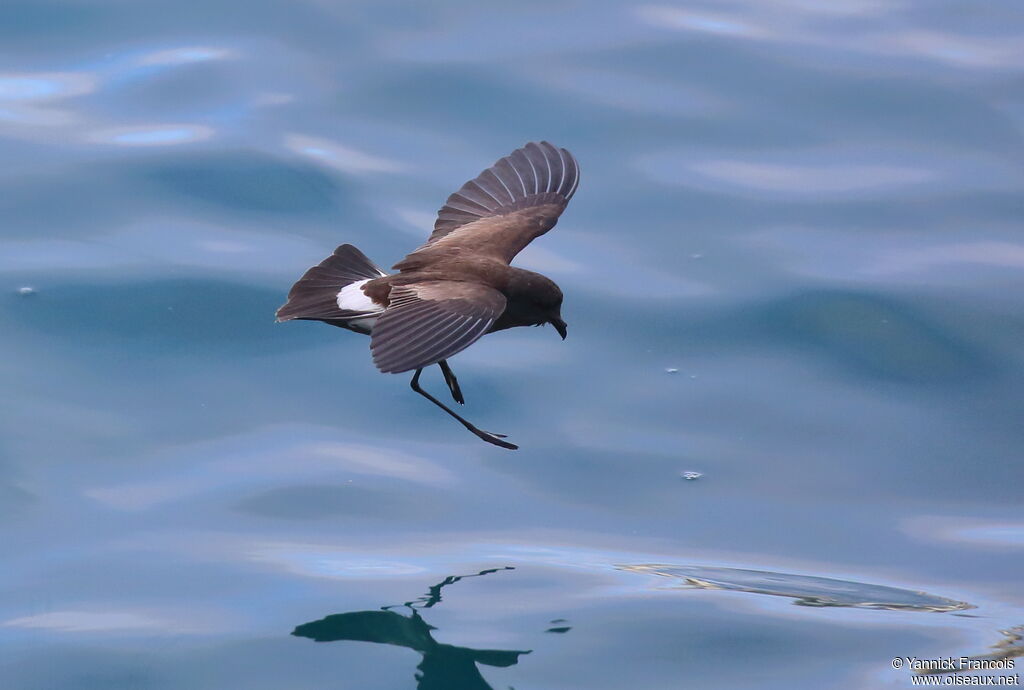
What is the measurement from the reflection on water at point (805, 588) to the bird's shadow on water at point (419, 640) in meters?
0.74

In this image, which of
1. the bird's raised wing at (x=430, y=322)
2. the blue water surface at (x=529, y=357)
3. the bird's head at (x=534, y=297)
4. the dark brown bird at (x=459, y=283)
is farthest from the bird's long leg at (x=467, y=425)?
the bird's raised wing at (x=430, y=322)

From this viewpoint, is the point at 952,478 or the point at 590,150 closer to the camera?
the point at 952,478

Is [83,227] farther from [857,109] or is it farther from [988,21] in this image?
[988,21]

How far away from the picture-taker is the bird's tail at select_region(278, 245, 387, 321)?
5.25 meters

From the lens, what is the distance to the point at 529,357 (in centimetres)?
652

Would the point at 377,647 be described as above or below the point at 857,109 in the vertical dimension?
below

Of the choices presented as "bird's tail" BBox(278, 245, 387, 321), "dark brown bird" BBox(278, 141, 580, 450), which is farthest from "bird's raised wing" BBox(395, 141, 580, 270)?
"bird's tail" BBox(278, 245, 387, 321)

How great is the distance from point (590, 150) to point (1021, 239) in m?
2.24

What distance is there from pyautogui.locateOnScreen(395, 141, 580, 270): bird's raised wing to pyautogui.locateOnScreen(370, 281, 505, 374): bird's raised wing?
32.8 inches

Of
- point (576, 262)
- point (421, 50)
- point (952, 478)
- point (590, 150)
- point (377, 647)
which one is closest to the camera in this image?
point (377, 647)

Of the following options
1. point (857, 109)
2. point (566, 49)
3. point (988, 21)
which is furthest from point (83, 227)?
point (988, 21)

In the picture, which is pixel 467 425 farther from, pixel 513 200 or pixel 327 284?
pixel 513 200

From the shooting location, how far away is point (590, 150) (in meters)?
7.64

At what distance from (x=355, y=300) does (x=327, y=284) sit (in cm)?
20
